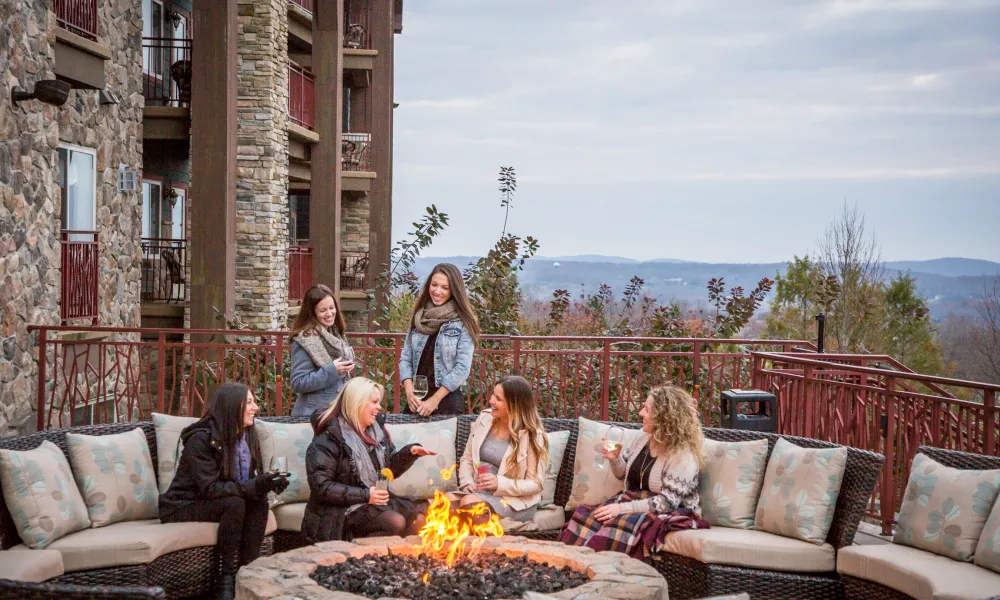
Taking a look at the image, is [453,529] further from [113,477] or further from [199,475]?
[113,477]

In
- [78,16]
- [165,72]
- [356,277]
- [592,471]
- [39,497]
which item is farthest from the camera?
[356,277]

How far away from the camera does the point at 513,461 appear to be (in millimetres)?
5984

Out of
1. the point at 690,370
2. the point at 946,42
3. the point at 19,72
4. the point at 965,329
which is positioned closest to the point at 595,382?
the point at 690,370

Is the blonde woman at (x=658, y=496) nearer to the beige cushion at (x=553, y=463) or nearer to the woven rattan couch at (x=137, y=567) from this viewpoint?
the beige cushion at (x=553, y=463)

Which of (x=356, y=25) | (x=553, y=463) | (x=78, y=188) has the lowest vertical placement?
(x=553, y=463)

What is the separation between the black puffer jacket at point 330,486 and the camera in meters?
5.55

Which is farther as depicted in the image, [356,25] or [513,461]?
[356,25]

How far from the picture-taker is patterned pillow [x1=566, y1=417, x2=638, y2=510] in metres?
6.29

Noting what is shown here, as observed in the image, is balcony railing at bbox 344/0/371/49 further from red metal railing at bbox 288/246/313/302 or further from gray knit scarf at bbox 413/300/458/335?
gray knit scarf at bbox 413/300/458/335

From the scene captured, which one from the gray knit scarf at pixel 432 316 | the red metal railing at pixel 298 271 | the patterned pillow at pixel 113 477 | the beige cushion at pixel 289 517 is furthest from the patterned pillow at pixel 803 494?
the red metal railing at pixel 298 271

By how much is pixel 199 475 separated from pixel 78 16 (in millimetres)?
7373

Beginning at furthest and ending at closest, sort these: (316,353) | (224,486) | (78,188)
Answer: (78,188) < (316,353) < (224,486)

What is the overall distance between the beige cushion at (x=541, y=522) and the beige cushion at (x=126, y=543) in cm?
171

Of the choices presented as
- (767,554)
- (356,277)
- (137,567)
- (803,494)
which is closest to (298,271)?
(356,277)
